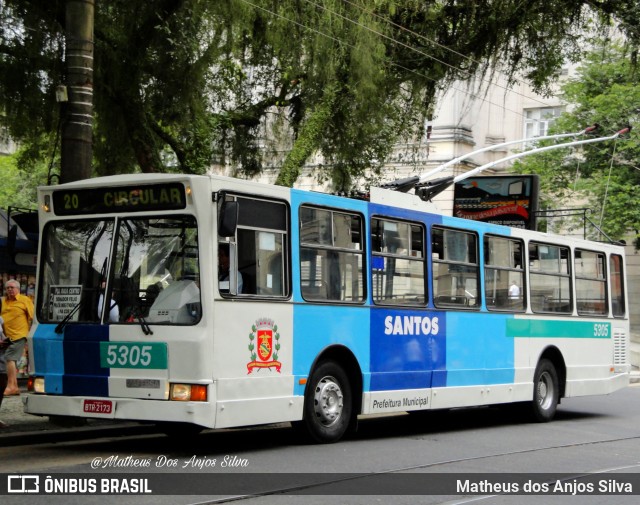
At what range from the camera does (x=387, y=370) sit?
13.1m

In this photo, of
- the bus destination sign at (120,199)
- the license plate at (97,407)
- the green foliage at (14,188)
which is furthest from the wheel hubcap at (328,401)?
the green foliage at (14,188)

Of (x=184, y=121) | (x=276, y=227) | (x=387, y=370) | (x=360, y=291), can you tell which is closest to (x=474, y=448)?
(x=387, y=370)

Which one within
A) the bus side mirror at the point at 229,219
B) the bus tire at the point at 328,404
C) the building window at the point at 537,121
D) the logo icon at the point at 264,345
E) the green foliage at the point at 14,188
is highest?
the building window at the point at 537,121

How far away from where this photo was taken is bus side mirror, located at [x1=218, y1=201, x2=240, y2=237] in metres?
10.4

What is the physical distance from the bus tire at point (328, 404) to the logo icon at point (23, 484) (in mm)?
3657

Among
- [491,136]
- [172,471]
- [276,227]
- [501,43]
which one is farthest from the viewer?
[491,136]

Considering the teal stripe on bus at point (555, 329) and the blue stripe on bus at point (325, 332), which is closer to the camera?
the blue stripe on bus at point (325, 332)

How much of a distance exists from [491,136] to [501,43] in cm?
3134

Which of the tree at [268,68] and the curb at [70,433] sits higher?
the tree at [268,68]

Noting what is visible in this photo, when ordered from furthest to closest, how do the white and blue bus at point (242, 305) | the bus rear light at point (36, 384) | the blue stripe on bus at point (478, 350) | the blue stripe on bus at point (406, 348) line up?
the blue stripe on bus at point (478, 350) < the blue stripe on bus at point (406, 348) < the bus rear light at point (36, 384) < the white and blue bus at point (242, 305)

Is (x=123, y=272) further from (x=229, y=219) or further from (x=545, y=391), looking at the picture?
(x=545, y=391)

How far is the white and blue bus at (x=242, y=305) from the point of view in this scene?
34.5 ft

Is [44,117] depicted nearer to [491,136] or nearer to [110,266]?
[110,266]

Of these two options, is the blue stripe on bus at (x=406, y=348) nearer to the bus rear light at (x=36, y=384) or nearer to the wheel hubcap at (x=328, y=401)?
the wheel hubcap at (x=328, y=401)
